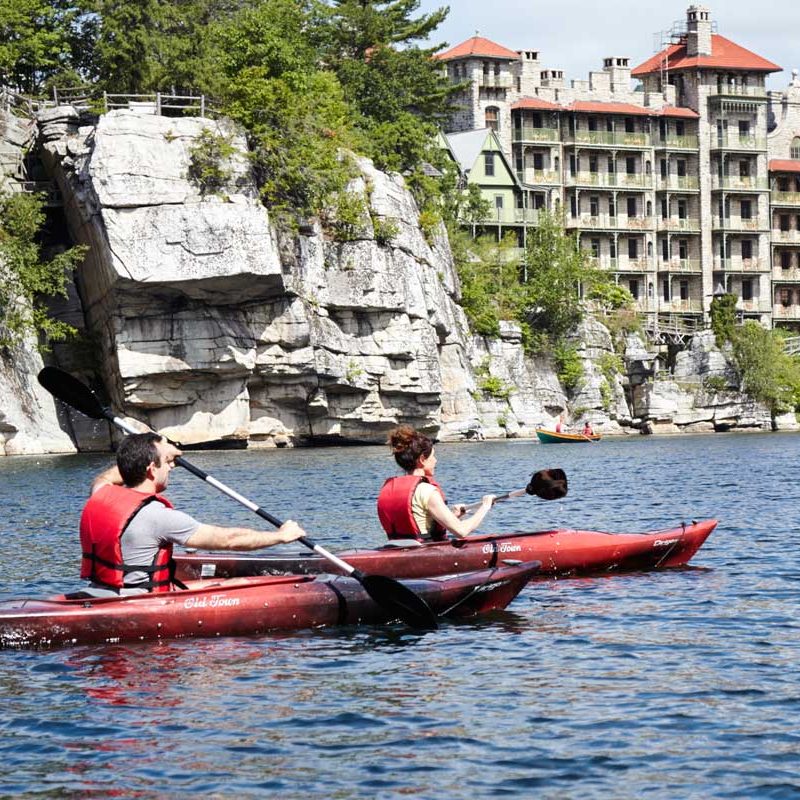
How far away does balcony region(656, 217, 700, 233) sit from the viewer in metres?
89.1

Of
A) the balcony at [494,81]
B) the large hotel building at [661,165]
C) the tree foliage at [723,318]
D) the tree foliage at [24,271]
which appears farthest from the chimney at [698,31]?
the tree foliage at [24,271]

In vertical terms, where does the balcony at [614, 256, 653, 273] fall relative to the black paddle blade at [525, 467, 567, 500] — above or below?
above

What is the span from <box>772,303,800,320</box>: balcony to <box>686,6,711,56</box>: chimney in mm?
16648

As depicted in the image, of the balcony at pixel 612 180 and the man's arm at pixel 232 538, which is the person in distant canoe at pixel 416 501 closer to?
the man's arm at pixel 232 538

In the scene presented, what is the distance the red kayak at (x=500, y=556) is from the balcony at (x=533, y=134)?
2760 inches

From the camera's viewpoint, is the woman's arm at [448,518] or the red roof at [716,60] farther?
the red roof at [716,60]

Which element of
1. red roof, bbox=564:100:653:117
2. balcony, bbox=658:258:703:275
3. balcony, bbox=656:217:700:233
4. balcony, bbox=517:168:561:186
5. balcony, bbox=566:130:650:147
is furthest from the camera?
balcony, bbox=658:258:703:275

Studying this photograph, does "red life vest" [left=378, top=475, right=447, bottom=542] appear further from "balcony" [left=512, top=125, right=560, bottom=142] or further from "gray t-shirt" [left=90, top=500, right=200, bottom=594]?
"balcony" [left=512, top=125, right=560, bottom=142]

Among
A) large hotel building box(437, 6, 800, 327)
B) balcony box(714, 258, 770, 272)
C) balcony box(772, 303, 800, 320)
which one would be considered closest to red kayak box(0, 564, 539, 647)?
large hotel building box(437, 6, 800, 327)

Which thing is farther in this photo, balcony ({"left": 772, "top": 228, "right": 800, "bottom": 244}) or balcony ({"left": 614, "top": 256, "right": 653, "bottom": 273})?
balcony ({"left": 772, "top": 228, "right": 800, "bottom": 244})

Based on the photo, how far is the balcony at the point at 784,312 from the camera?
91.8 metres

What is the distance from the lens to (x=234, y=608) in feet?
44.3

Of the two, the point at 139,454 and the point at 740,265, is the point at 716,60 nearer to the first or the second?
the point at 740,265

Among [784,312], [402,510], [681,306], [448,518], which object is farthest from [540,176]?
[448,518]
